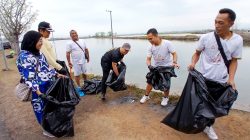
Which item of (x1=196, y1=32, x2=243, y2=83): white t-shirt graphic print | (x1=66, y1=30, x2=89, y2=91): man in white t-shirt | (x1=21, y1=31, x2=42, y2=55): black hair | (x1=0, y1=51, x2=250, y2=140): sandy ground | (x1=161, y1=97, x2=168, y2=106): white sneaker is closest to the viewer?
(x1=196, y1=32, x2=243, y2=83): white t-shirt graphic print

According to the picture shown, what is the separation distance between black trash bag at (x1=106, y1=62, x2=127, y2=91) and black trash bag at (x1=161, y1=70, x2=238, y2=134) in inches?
74.7

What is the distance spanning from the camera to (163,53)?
4465 mm

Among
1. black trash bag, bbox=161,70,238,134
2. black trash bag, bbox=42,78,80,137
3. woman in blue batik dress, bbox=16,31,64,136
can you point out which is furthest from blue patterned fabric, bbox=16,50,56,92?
black trash bag, bbox=161,70,238,134

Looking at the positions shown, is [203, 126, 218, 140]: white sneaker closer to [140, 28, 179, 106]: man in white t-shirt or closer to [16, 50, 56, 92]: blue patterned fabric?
[140, 28, 179, 106]: man in white t-shirt

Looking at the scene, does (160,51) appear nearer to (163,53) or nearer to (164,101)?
(163,53)

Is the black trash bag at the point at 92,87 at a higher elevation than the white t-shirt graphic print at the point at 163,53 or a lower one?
lower

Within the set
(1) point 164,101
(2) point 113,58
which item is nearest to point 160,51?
(2) point 113,58

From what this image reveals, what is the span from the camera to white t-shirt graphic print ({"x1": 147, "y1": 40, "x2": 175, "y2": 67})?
4434 mm

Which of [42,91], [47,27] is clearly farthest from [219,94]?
[47,27]

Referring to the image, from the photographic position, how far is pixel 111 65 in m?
5.04

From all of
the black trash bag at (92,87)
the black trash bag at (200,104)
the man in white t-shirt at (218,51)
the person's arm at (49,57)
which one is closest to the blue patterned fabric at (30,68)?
the person's arm at (49,57)

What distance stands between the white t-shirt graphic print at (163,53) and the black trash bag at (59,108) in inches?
72.0

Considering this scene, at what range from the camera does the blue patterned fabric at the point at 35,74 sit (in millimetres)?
3197

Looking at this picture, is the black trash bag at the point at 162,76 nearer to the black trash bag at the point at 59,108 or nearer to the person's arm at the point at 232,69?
the person's arm at the point at 232,69
